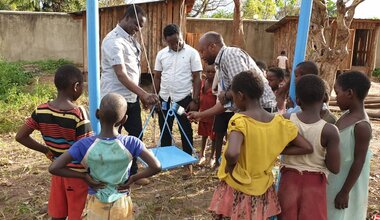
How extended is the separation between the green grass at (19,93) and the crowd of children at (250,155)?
466cm

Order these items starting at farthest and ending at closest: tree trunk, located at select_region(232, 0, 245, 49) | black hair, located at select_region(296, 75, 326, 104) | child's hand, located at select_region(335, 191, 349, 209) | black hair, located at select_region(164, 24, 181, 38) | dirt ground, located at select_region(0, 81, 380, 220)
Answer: tree trunk, located at select_region(232, 0, 245, 49) < black hair, located at select_region(164, 24, 181, 38) < dirt ground, located at select_region(0, 81, 380, 220) < child's hand, located at select_region(335, 191, 349, 209) < black hair, located at select_region(296, 75, 326, 104)

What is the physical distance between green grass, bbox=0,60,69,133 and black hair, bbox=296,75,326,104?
18.5 ft

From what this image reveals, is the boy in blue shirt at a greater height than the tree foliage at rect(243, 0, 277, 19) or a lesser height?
lesser

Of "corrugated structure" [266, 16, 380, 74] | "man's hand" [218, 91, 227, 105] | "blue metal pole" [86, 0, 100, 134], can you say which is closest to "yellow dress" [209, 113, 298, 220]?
"blue metal pole" [86, 0, 100, 134]

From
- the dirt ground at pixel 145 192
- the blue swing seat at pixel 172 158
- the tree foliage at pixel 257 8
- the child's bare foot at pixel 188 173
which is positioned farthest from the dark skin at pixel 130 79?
the tree foliage at pixel 257 8

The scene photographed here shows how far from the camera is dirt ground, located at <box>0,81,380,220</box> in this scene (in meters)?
3.41

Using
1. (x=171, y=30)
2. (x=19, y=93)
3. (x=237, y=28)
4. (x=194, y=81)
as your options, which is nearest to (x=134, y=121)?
(x=194, y=81)

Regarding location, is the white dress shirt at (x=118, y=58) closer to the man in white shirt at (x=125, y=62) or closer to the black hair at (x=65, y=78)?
the man in white shirt at (x=125, y=62)

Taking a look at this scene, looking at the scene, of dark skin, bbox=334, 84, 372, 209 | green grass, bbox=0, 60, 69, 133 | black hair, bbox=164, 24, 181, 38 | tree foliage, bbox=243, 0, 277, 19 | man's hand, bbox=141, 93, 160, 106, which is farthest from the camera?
tree foliage, bbox=243, 0, 277, 19

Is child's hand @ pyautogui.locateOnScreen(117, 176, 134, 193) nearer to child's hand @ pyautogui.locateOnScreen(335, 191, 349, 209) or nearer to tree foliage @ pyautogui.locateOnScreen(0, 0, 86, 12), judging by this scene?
child's hand @ pyautogui.locateOnScreen(335, 191, 349, 209)

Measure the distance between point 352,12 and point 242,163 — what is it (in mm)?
6837

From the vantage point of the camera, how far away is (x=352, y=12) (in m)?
7.73

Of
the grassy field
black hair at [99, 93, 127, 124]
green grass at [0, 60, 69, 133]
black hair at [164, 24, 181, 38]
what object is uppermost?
black hair at [164, 24, 181, 38]

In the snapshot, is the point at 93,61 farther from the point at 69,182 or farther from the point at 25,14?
the point at 25,14
